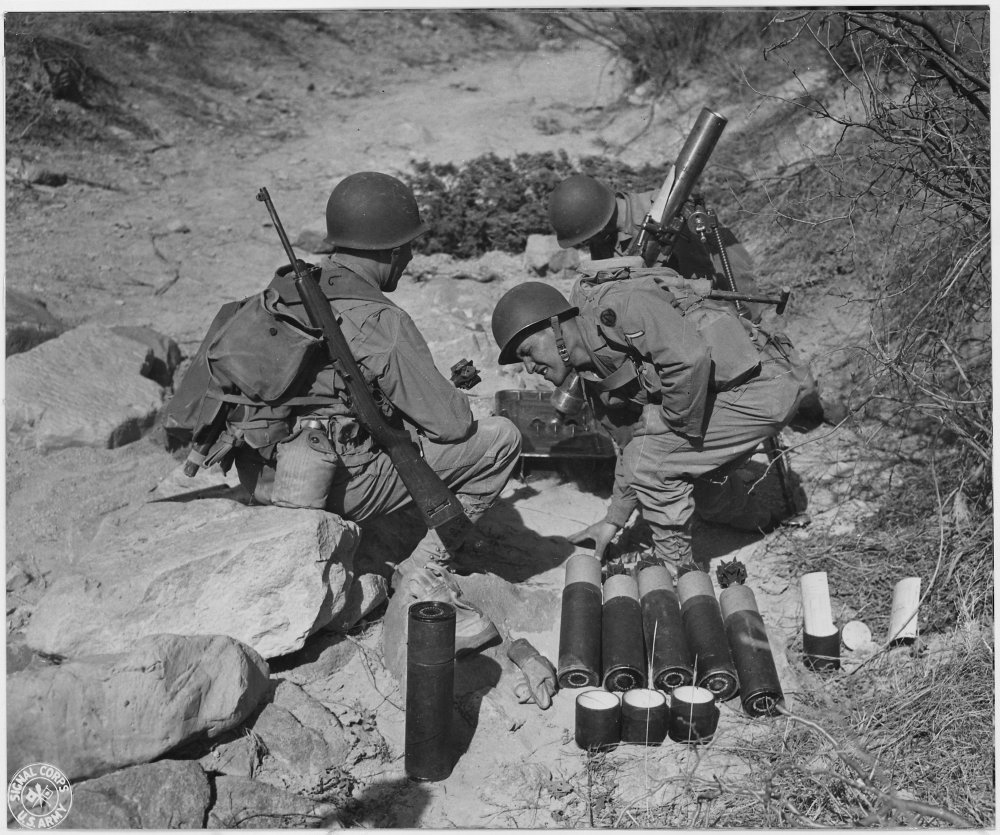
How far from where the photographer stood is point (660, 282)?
17.1ft

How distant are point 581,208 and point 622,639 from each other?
2.66m

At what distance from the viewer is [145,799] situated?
341cm

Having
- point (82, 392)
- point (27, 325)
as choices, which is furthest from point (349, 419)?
point (27, 325)

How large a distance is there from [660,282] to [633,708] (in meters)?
2.23

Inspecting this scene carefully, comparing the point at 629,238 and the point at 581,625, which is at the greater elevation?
the point at 629,238

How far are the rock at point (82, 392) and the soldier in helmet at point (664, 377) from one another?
2673 mm

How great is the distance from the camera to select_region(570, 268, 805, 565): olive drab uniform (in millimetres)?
4914

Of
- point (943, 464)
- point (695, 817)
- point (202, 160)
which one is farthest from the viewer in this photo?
point (202, 160)

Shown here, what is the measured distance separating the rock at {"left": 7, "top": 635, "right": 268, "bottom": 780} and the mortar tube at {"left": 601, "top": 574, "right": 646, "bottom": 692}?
153 centimetres

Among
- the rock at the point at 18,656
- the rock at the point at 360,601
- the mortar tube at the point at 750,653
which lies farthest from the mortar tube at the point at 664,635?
the rock at the point at 18,656

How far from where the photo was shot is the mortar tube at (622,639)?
436 cm

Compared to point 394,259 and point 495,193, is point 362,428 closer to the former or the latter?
point 394,259

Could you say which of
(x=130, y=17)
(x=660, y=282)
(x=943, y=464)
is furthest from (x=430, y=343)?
(x=130, y=17)

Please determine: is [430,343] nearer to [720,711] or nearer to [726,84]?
[720,711]
